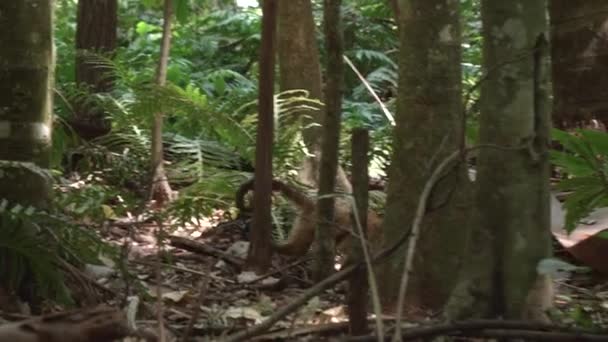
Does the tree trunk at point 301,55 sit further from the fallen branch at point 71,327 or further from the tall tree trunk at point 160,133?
the fallen branch at point 71,327

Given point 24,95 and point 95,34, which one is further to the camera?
point 95,34

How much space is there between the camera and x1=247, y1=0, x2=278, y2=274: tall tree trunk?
4.26 m

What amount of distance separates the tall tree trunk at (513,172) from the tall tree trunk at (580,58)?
10.0ft

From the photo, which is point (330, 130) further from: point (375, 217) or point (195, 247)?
point (375, 217)

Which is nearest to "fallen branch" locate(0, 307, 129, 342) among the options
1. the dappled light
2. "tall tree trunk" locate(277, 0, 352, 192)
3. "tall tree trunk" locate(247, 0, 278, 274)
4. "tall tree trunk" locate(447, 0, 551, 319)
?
the dappled light

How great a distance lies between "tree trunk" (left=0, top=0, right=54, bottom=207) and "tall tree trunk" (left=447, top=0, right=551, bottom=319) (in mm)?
1551

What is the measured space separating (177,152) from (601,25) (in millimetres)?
3148

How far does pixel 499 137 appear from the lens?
8.98ft

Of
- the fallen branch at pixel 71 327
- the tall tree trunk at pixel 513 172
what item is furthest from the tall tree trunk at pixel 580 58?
the fallen branch at pixel 71 327

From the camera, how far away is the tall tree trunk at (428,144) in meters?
3.49

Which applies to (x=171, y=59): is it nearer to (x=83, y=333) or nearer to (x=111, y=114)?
(x=111, y=114)

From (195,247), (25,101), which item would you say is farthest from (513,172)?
(195,247)

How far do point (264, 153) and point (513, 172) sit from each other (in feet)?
5.73

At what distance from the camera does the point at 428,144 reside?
11.6 ft
